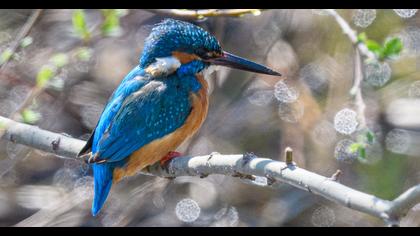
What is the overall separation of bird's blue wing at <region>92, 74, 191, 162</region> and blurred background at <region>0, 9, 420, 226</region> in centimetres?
97

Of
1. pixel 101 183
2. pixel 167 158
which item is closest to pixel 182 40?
pixel 167 158

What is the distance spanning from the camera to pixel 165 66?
9.95 ft

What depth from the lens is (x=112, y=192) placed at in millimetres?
4004

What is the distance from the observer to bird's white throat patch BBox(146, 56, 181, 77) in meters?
3.02

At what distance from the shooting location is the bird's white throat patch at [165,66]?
9.91 feet

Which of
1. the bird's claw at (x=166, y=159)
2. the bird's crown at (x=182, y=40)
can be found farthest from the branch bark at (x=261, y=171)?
the bird's crown at (x=182, y=40)

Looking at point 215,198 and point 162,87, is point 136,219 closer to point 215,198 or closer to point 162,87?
point 215,198

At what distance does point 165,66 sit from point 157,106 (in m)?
0.20

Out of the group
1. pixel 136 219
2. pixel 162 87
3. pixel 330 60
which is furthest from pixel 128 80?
pixel 330 60

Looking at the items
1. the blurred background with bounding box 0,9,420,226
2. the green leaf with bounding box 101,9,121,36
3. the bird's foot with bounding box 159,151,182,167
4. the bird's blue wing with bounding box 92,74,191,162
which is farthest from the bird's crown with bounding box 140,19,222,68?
the blurred background with bounding box 0,9,420,226

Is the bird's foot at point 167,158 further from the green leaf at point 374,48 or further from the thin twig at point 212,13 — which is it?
the green leaf at point 374,48

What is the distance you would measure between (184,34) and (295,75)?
3.94 feet

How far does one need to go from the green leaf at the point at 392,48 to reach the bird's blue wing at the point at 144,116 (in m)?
0.97

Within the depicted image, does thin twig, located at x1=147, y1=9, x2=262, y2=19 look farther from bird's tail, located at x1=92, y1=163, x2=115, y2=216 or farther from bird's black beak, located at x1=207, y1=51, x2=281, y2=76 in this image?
bird's tail, located at x1=92, y1=163, x2=115, y2=216
